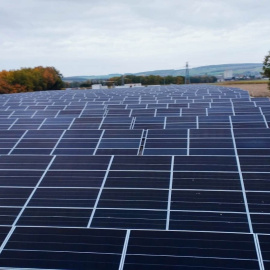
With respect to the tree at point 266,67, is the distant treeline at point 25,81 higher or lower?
lower

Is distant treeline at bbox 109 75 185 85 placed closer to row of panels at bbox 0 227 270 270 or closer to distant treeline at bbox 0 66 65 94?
distant treeline at bbox 0 66 65 94

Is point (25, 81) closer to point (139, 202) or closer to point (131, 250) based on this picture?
point (139, 202)

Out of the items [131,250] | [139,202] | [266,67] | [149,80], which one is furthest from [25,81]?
[131,250]

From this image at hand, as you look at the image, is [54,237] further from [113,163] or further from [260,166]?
[260,166]

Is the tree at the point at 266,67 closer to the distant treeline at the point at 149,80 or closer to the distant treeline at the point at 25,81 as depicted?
the distant treeline at the point at 25,81

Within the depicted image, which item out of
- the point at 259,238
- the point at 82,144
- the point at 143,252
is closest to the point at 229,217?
the point at 259,238

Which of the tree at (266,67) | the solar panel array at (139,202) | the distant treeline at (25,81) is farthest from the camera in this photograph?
the distant treeline at (25,81)

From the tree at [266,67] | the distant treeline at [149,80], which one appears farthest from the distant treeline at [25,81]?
the tree at [266,67]
